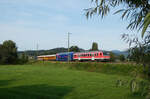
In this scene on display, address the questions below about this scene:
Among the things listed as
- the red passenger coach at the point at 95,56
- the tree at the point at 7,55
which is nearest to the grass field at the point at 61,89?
the red passenger coach at the point at 95,56

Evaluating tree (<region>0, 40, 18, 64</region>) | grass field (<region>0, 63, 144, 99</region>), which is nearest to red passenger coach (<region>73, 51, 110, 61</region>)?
grass field (<region>0, 63, 144, 99</region>)

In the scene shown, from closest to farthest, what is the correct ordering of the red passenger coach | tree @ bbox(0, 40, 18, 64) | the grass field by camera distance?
1. the grass field
2. the red passenger coach
3. tree @ bbox(0, 40, 18, 64)

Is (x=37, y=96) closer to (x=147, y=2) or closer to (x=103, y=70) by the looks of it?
(x=147, y=2)

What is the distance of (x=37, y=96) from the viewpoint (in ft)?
26.3

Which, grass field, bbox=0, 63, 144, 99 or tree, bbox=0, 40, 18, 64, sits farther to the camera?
tree, bbox=0, 40, 18, 64

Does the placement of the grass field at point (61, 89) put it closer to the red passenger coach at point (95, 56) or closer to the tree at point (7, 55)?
the red passenger coach at point (95, 56)

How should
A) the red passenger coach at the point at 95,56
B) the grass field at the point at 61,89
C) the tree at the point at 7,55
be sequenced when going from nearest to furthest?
the grass field at the point at 61,89 < the red passenger coach at the point at 95,56 < the tree at the point at 7,55

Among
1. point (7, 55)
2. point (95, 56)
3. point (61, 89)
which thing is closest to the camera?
point (61, 89)

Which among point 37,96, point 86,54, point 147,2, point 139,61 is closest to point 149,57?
point 139,61

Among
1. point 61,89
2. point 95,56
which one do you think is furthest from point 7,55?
point 61,89

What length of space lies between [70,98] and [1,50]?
45918 mm

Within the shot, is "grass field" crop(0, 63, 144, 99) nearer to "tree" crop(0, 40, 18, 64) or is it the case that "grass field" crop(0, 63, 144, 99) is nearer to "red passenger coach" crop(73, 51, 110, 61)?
"red passenger coach" crop(73, 51, 110, 61)

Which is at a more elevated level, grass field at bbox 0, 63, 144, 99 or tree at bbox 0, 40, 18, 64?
tree at bbox 0, 40, 18, 64

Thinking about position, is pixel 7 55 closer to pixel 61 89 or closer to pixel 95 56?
pixel 95 56
